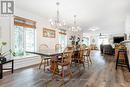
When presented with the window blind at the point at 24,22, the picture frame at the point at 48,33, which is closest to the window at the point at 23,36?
the window blind at the point at 24,22

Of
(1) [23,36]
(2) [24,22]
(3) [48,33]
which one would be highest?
(2) [24,22]

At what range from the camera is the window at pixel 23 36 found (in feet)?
17.3

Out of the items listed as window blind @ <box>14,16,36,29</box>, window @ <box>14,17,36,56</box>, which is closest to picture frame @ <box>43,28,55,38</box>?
window @ <box>14,17,36,56</box>

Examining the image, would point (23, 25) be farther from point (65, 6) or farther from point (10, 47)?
point (65, 6)

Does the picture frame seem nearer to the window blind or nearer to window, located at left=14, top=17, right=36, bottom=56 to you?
window, located at left=14, top=17, right=36, bottom=56

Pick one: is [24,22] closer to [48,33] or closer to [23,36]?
[23,36]

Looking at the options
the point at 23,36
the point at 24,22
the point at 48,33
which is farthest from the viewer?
the point at 48,33

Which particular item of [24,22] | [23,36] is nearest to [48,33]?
[23,36]

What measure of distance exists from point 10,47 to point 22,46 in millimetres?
877

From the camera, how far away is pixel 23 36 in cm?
568

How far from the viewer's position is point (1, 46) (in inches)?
175

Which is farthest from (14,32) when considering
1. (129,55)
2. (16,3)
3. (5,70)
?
(129,55)

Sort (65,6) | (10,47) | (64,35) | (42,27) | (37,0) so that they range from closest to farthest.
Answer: (37,0) → (10,47) → (65,6) → (42,27) → (64,35)

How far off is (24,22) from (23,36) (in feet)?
2.03
